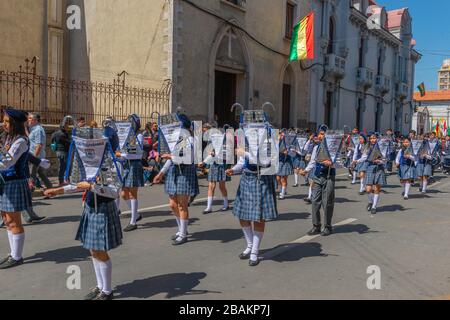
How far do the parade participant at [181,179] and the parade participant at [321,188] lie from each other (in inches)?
86.0

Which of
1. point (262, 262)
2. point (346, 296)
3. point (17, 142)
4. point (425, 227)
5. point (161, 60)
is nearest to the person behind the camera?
point (346, 296)

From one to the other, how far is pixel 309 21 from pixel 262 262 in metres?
17.9

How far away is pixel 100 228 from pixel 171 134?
2.79 m

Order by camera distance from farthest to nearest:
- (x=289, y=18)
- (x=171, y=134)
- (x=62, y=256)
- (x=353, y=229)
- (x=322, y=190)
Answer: (x=289, y=18), (x=353, y=229), (x=322, y=190), (x=171, y=134), (x=62, y=256)

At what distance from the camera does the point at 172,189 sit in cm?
680

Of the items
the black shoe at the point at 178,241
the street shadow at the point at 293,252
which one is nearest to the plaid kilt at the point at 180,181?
the black shoe at the point at 178,241

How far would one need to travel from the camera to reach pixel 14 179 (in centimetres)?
566

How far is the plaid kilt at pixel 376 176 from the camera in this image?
9.95m

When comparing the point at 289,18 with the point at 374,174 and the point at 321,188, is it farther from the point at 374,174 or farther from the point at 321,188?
the point at 321,188

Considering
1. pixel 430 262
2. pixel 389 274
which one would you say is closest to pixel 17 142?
pixel 389 274

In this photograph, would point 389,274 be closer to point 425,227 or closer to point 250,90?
point 425,227

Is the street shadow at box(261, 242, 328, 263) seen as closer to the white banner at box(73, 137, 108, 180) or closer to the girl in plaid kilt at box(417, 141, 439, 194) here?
the white banner at box(73, 137, 108, 180)

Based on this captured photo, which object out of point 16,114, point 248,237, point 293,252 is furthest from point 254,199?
point 16,114

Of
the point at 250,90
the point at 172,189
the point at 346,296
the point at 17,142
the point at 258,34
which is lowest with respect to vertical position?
the point at 346,296
